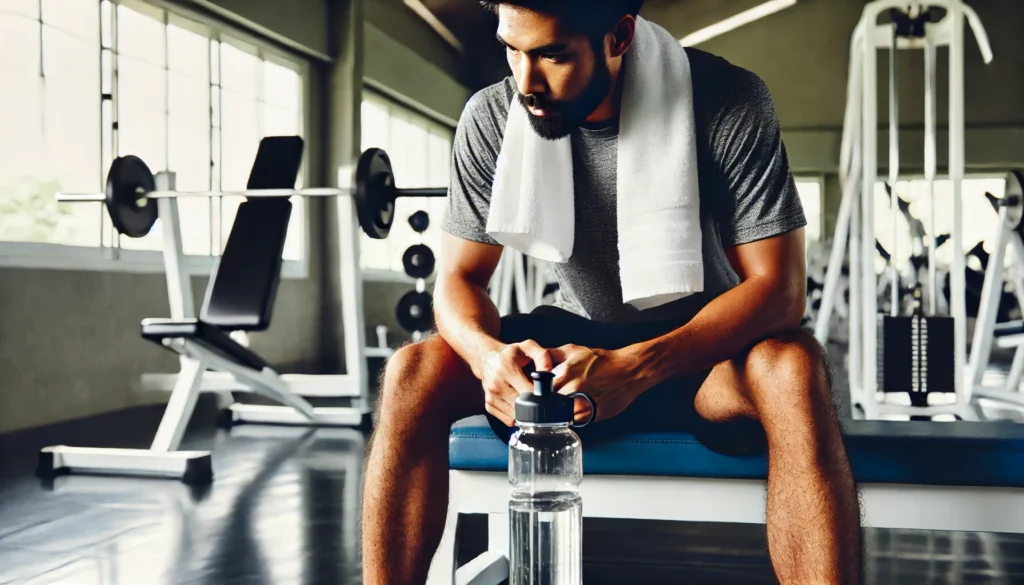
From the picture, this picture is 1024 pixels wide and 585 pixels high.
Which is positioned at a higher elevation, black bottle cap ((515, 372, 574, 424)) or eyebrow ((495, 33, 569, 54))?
eyebrow ((495, 33, 569, 54))

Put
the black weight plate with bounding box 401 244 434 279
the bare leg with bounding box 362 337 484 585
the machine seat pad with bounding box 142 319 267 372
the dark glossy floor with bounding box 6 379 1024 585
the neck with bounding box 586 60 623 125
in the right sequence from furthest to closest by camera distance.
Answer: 1. the black weight plate with bounding box 401 244 434 279
2. the machine seat pad with bounding box 142 319 267 372
3. the dark glossy floor with bounding box 6 379 1024 585
4. the neck with bounding box 586 60 623 125
5. the bare leg with bounding box 362 337 484 585

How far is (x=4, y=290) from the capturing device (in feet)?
9.97

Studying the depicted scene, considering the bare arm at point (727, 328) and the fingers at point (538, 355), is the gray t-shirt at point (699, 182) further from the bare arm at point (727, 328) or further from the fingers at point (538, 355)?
the fingers at point (538, 355)

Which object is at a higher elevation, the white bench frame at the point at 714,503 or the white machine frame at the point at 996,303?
the white machine frame at the point at 996,303

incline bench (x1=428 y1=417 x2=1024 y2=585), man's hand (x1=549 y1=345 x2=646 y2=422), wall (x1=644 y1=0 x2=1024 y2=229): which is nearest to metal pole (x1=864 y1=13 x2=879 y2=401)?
incline bench (x1=428 y1=417 x2=1024 y2=585)

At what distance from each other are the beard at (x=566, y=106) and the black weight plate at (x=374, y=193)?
1.81m

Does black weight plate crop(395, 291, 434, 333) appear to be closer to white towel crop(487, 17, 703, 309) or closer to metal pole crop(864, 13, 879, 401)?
metal pole crop(864, 13, 879, 401)

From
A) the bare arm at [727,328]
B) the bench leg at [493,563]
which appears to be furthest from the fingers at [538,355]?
the bench leg at [493,563]

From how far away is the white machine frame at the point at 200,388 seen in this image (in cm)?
244

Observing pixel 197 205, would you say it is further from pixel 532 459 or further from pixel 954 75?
pixel 532 459

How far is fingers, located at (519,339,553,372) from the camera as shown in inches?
40.0

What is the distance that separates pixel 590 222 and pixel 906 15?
6.67 ft

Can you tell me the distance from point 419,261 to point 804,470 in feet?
12.6

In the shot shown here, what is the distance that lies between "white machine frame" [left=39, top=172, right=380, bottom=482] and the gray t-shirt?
1.37m
